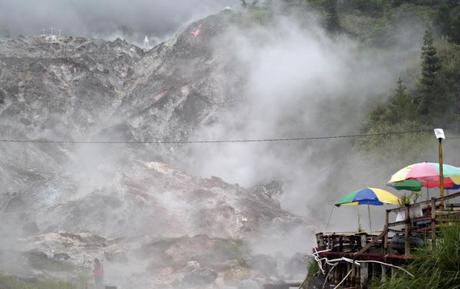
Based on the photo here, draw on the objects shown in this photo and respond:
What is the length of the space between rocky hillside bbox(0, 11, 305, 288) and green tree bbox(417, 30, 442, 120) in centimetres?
1382

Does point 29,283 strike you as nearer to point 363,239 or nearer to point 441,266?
point 363,239

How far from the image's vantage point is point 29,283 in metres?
18.9

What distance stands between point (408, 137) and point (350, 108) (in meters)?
11.1

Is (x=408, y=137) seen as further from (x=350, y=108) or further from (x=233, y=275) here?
(x=233, y=275)

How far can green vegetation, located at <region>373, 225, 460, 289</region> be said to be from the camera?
6.80 meters

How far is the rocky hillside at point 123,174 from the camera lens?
83.9 ft

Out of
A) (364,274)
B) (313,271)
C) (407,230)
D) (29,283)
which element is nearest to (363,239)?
(364,274)

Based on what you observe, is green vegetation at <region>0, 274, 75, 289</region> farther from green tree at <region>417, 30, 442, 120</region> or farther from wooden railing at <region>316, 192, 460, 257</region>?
green tree at <region>417, 30, 442, 120</region>

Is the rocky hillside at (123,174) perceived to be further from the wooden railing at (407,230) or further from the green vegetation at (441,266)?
the green vegetation at (441,266)

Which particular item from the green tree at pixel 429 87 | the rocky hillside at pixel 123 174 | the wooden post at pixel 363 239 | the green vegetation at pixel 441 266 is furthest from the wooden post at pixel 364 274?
the green tree at pixel 429 87

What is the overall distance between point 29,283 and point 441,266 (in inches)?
641

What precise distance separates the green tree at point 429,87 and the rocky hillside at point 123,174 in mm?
13823

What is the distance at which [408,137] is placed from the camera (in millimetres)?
36906

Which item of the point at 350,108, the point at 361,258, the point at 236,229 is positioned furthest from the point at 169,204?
the point at 361,258
